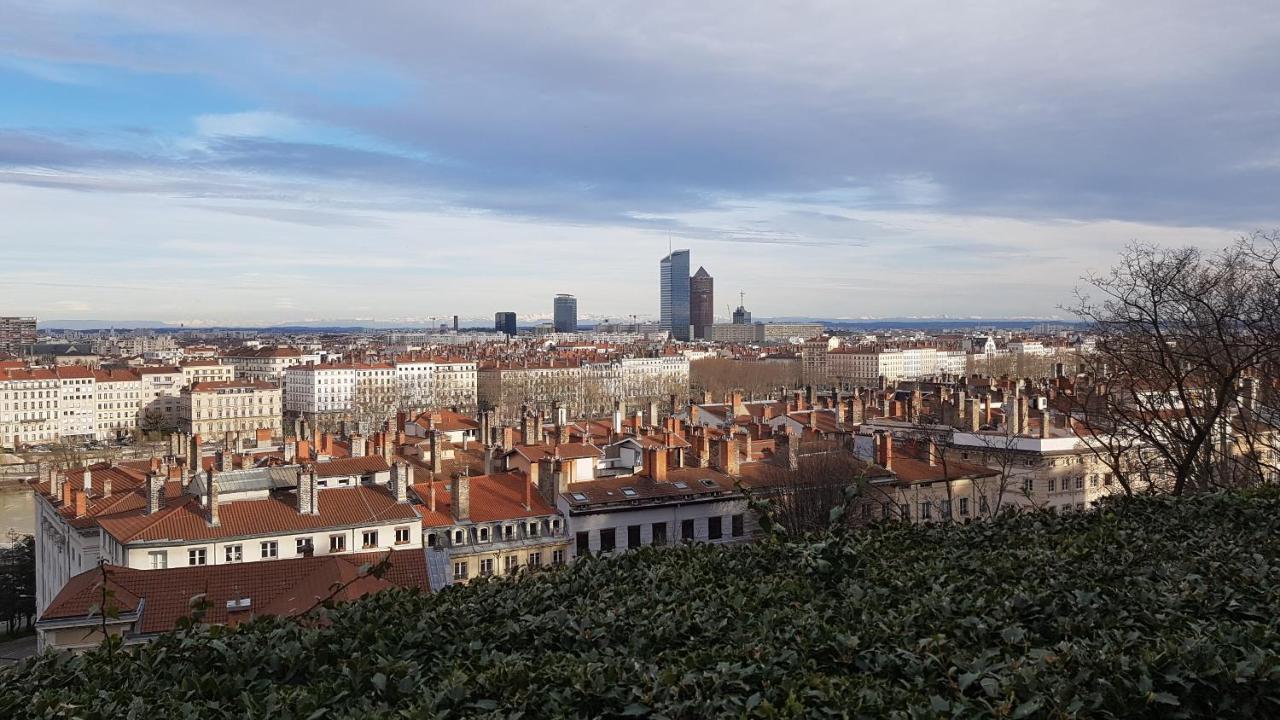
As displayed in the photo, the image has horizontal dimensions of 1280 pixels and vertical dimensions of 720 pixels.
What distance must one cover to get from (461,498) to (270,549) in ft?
13.3

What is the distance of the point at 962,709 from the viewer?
3.65 m

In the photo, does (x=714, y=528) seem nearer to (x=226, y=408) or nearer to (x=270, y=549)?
(x=270, y=549)

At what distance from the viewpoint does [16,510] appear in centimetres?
5172

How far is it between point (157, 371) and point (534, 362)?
1515 inches

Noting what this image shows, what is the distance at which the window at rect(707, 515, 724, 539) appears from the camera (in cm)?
2469

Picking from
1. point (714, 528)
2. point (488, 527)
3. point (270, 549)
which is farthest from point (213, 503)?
point (714, 528)

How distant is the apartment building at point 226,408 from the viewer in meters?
91.6

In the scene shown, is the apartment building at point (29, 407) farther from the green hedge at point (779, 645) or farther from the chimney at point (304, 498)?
the green hedge at point (779, 645)

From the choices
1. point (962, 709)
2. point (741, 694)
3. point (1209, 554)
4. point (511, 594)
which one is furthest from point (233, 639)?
point (1209, 554)

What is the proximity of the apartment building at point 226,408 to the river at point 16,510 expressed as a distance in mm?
29020

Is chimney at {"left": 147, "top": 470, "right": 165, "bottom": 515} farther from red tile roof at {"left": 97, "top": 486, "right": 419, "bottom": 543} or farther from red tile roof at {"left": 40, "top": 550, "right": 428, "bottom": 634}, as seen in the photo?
red tile roof at {"left": 40, "top": 550, "right": 428, "bottom": 634}

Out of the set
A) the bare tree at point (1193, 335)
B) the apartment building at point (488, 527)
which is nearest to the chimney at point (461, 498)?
the apartment building at point (488, 527)

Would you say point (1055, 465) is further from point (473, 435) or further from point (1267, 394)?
point (473, 435)

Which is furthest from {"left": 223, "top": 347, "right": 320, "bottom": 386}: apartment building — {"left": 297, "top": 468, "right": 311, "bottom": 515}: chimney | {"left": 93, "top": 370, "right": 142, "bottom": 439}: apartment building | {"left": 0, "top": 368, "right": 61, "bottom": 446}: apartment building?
{"left": 297, "top": 468, "right": 311, "bottom": 515}: chimney
